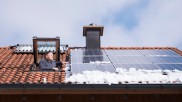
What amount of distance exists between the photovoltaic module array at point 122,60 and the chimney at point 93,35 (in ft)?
2.64

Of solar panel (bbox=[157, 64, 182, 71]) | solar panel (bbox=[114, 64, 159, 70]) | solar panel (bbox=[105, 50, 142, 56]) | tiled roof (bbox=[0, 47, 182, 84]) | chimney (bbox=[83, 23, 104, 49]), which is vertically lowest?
tiled roof (bbox=[0, 47, 182, 84])

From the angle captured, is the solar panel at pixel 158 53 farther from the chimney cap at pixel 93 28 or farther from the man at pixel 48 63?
the man at pixel 48 63

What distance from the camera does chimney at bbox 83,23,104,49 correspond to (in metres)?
18.4

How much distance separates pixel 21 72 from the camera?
1380cm

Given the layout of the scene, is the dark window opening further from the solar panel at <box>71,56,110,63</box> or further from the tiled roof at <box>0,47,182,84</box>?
the solar panel at <box>71,56,110,63</box>

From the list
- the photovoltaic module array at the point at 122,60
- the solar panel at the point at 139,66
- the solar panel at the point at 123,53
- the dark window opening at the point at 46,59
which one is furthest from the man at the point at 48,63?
the solar panel at the point at 123,53

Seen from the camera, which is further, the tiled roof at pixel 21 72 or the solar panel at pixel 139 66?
the solar panel at pixel 139 66

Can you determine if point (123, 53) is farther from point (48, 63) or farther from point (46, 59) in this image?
point (48, 63)

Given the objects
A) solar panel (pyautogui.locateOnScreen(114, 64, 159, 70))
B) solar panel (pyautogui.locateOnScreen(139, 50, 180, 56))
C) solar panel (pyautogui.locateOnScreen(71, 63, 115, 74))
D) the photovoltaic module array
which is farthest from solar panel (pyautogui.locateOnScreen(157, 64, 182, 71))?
solar panel (pyautogui.locateOnScreen(139, 50, 180, 56))

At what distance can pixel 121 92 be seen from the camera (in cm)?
1166

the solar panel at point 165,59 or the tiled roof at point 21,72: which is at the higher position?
the solar panel at point 165,59

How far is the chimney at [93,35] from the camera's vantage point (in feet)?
60.4

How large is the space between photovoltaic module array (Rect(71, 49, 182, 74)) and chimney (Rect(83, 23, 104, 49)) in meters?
0.80
